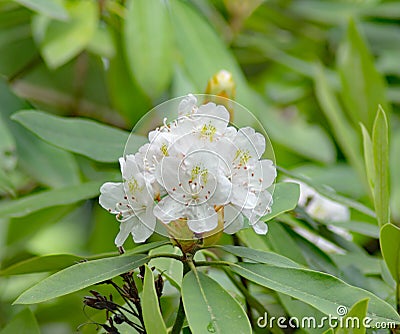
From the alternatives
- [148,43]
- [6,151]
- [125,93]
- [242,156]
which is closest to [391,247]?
[242,156]

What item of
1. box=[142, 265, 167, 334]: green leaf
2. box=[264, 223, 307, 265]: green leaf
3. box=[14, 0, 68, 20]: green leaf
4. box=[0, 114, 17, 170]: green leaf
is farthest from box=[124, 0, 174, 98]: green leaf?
box=[142, 265, 167, 334]: green leaf

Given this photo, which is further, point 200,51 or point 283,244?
point 200,51

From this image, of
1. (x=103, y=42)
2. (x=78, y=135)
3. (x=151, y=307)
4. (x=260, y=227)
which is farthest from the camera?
(x=103, y=42)

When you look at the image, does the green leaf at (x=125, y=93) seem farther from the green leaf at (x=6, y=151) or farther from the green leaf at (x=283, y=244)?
the green leaf at (x=283, y=244)

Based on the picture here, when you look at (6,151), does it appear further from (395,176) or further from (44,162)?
(395,176)

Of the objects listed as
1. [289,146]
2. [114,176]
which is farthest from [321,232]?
[289,146]

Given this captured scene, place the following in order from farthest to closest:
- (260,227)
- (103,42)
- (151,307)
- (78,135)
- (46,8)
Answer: (103,42) → (46,8) → (78,135) → (260,227) → (151,307)

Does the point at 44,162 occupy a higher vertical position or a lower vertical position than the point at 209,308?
lower

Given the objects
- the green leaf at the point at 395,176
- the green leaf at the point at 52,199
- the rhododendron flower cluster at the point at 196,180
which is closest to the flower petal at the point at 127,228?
the rhododendron flower cluster at the point at 196,180
